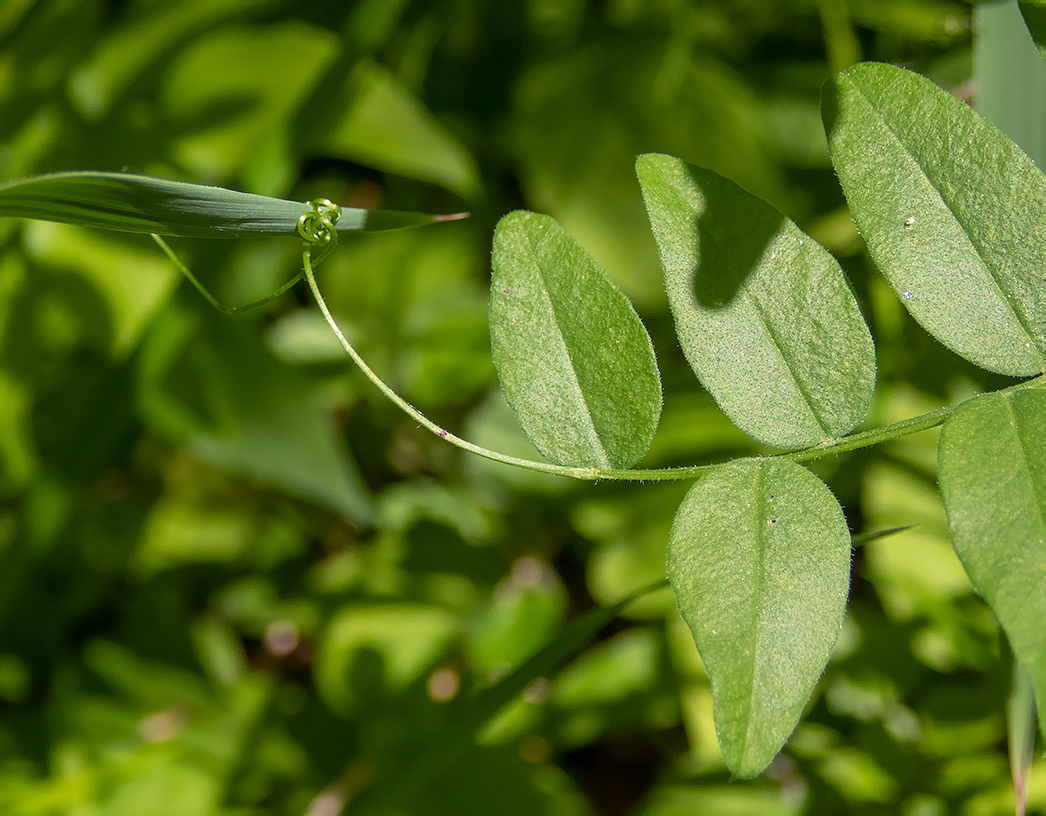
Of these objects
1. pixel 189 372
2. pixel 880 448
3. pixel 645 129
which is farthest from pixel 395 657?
pixel 645 129

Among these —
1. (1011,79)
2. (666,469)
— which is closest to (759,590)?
(666,469)

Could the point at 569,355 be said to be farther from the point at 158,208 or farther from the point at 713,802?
the point at 713,802

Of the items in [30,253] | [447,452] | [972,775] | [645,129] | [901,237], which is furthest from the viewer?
[447,452]

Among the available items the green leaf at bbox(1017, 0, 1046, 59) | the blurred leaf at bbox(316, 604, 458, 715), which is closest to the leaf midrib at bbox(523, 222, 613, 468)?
the green leaf at bbox(1017, 0, 1046, 59)

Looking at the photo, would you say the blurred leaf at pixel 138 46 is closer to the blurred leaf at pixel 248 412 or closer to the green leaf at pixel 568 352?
the blurred leaf at pixel 248 412

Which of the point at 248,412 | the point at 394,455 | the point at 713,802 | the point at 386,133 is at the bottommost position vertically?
the point at 713,802

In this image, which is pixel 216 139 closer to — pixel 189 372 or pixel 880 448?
pixel 189 372
